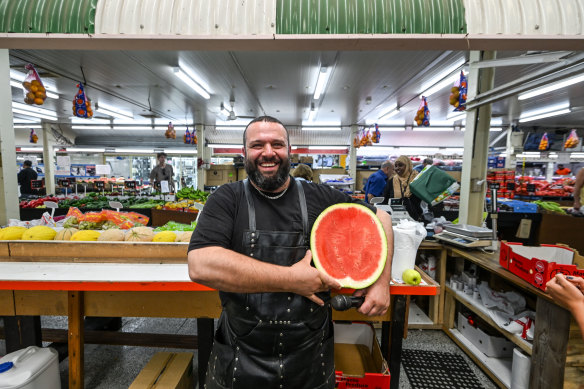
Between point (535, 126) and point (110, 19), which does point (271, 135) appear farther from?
point (535, 126)

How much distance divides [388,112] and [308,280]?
33.7ft

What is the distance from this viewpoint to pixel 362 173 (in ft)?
34.5

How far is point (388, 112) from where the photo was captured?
10.0 meters

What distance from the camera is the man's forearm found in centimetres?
103

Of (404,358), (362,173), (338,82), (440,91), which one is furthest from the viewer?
(362,173)

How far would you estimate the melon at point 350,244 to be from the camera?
119 centimetres

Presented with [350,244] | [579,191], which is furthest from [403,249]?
[579,191]

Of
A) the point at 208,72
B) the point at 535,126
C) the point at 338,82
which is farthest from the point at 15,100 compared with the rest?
the point at 535,126

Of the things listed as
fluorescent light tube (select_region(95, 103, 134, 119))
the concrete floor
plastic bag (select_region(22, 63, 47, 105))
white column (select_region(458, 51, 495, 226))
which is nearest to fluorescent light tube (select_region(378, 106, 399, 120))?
white column (select_region(458, 51, 495, 226))

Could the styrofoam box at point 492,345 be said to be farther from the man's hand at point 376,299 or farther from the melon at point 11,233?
the melon at point 11,233

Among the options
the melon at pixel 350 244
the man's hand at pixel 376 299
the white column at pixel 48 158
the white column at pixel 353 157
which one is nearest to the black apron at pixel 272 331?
the melon at pixel 350 244

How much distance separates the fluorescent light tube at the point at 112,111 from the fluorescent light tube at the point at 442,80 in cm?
1044

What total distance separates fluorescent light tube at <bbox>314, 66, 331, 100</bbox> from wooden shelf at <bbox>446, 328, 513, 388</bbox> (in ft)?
17.6

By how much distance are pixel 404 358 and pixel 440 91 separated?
7.31m
